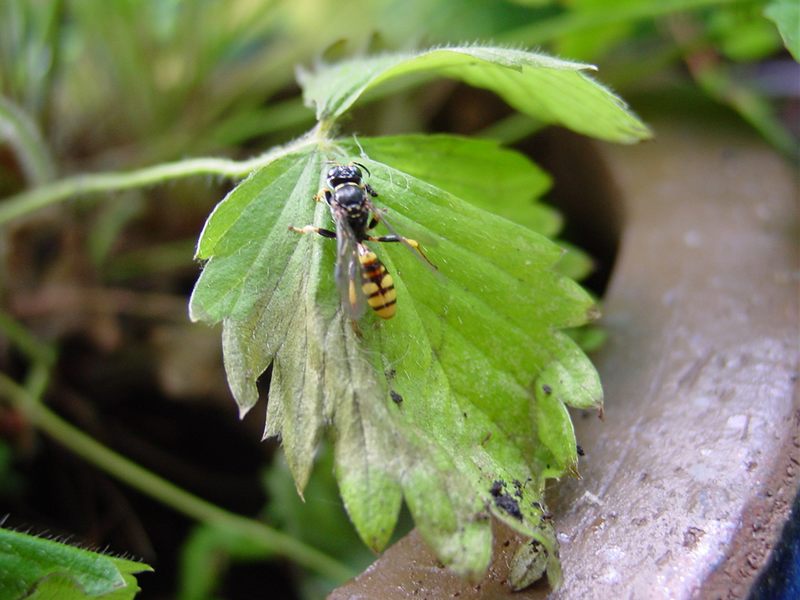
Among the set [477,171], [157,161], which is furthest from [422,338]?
[157,161]

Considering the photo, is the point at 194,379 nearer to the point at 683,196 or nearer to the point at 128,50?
the point at 128,50

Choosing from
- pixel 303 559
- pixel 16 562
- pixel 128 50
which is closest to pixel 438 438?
pixel 16 562

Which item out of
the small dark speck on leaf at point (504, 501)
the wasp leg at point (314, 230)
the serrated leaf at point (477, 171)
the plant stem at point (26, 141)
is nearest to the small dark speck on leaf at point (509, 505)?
the small dark speck on leaf at point (504, 501)

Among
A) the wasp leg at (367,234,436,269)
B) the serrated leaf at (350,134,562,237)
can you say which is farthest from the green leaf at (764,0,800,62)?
the wasp leg at (367,234,436,269)

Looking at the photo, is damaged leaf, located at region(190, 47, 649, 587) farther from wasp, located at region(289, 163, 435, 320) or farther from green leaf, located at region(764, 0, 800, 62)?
green leaf, located at region(764, 0, 800, 62)

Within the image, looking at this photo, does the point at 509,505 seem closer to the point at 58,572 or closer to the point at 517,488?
the point at 517,488

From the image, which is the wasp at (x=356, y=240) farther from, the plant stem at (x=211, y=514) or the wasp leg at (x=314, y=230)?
the plant stem at (x=211, y=514)
